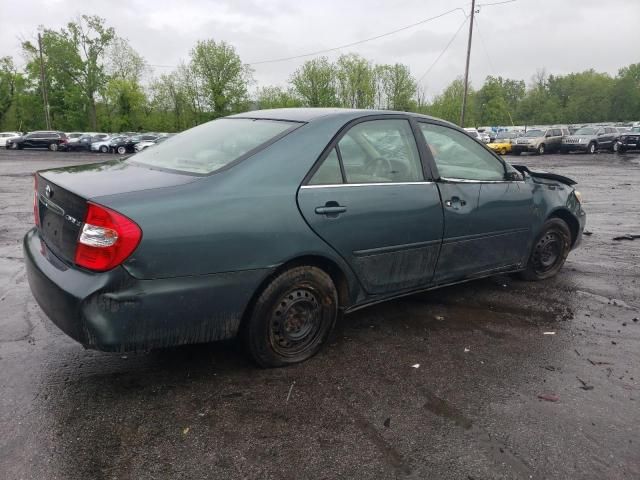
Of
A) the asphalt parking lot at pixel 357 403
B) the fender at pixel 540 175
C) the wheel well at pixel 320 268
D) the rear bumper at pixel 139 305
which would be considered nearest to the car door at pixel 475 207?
the fender at pixel 540 175

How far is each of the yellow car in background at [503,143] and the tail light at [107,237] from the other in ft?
107

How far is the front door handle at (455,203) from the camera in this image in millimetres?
3785

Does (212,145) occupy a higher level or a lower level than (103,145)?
lower

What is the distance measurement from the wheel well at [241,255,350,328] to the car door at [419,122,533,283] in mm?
886

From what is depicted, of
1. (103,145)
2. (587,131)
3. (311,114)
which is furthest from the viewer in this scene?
(103,145)

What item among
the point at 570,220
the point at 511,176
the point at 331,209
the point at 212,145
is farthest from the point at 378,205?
the point at 570,220

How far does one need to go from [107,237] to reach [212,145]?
3.75 ft

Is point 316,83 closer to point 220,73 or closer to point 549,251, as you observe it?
point 220,73

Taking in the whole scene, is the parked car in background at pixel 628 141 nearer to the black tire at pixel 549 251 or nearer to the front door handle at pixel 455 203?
the black tire at pixel 549 251

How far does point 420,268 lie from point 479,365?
2.61 feet

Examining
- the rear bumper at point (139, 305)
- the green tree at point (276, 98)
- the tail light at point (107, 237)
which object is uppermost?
the green tree at point (276, 98)

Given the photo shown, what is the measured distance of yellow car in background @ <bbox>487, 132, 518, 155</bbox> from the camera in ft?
108

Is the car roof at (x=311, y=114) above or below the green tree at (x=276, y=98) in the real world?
below

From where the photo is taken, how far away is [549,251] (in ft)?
16.3
